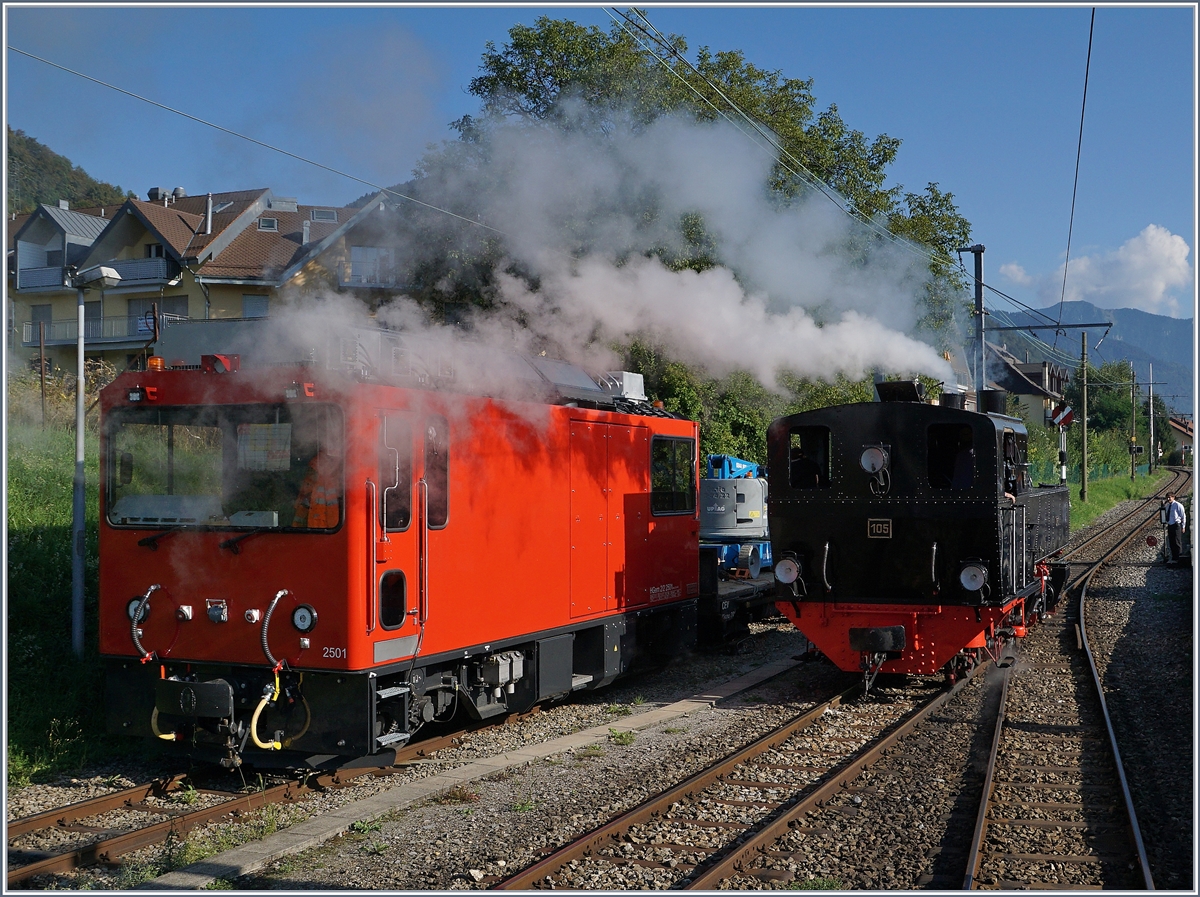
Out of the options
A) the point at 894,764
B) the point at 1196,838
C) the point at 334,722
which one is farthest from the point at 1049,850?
the point at 334,722

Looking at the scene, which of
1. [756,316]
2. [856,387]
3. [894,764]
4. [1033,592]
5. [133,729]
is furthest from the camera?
[856,387]

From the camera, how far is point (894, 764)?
7562mm

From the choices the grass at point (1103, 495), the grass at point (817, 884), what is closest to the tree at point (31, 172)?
the grass at point (817, 884)

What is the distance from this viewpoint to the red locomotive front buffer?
21.2ft

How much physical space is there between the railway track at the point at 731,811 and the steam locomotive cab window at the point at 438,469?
8.20ft

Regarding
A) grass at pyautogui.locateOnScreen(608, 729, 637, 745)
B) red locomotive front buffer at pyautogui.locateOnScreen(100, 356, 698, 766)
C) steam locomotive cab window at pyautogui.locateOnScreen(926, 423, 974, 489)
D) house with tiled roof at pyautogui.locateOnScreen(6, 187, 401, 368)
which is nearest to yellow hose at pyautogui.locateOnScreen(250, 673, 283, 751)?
red locomotive front buffer at pyautogui.locateOnScreen(100, 356, 698, 766)

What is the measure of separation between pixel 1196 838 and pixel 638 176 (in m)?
10.8

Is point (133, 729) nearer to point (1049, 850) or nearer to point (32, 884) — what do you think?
point (32, 884)

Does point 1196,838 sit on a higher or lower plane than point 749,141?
lower

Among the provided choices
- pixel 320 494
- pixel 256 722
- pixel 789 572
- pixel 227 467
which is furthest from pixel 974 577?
pixel 227 467

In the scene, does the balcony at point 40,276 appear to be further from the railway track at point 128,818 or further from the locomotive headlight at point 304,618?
the locomotive headlight at point 304,618

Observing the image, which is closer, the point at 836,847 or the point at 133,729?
the point at 836,847

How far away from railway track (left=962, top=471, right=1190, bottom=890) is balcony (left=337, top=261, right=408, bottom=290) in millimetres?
8008

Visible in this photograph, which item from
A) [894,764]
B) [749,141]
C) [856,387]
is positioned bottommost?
[894,764]
